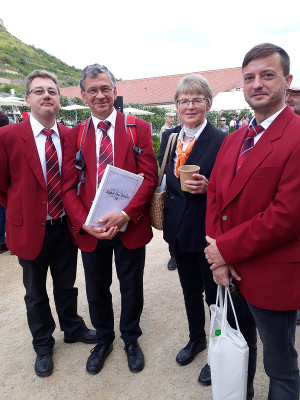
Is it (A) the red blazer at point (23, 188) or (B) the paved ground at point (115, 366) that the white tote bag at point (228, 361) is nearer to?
(B) the paved ground at point (115, 366)

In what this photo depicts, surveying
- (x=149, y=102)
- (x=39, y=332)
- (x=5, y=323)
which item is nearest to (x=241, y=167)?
(x=39, y=332)

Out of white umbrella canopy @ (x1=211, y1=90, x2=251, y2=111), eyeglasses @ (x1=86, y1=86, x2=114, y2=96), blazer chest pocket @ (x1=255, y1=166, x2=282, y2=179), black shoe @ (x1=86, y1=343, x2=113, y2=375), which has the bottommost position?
black shoe @ (x1=86, y1=343, x2=113, y2=375)

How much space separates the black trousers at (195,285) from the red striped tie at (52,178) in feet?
3.46

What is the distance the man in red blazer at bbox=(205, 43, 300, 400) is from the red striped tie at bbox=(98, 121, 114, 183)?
987 mm

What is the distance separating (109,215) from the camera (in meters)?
2.25

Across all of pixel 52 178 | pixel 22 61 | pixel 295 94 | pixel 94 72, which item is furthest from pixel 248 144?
pixel 22 61

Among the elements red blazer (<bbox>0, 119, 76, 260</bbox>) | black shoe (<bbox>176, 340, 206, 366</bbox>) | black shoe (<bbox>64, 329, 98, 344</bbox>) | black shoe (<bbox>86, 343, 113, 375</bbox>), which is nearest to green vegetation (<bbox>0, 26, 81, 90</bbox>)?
red blazer (<bbox>0, 119, 76, 260</bbox>)

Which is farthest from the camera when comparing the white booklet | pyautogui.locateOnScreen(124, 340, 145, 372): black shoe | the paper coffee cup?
pyautogui.locateOnScreen(124, 340, 145, 372): black shoe

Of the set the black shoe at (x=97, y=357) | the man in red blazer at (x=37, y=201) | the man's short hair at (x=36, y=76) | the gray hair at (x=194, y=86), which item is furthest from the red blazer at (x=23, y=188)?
the gray hair at (x=194, y=86)

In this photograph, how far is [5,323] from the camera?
317 cm

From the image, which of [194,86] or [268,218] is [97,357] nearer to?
[268,218]

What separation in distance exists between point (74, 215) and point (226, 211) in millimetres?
1197

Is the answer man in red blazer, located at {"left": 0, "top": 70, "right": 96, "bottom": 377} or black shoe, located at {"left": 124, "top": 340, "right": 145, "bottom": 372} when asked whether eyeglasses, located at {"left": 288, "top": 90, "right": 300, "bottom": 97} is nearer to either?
man in red blazer, located at {"left": 0, "top": 70, "right": 96, "bottom": 377}

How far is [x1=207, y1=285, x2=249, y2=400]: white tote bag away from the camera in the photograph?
1.62 meters
